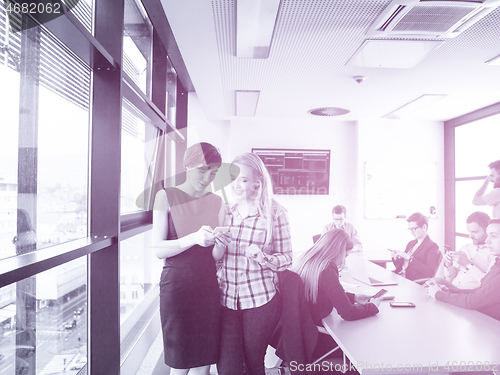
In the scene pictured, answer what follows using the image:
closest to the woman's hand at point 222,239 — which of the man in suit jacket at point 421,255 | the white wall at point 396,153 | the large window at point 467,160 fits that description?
the man in suit jacket at point 421,255

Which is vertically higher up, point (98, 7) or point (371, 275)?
point (98, 7)

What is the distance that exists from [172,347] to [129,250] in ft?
4.41

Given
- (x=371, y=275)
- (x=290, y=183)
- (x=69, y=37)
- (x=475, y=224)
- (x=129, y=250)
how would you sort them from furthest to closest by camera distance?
(x=290, y=183), (x=371, y=275), (x=475, y=224), (x=129, y=250), (x=69, y=37)

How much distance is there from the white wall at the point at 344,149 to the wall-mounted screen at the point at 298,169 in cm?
13

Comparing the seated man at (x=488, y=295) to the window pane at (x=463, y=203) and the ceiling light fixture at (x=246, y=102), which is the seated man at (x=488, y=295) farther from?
the window pane at (x=463, y=203)

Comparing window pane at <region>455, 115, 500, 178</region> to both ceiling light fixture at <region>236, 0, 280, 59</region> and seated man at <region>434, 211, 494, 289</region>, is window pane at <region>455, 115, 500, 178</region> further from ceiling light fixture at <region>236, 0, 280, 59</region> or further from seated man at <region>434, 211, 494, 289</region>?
ceiling light fixture at <region>236, 0, 280, 59</region>

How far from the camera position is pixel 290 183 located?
5305 millimetres

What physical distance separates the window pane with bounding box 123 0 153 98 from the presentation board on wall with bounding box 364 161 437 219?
12.6 ft

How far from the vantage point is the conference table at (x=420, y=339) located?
57.2 inches

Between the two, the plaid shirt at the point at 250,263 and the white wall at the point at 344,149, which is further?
the white wall at the point at 344,149

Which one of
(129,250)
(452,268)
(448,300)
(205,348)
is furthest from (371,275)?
(129,250)

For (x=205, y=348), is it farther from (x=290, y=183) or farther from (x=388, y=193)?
(x=388, y=193)

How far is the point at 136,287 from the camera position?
3051 millimetres

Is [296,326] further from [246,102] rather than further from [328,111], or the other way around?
[328,111]
